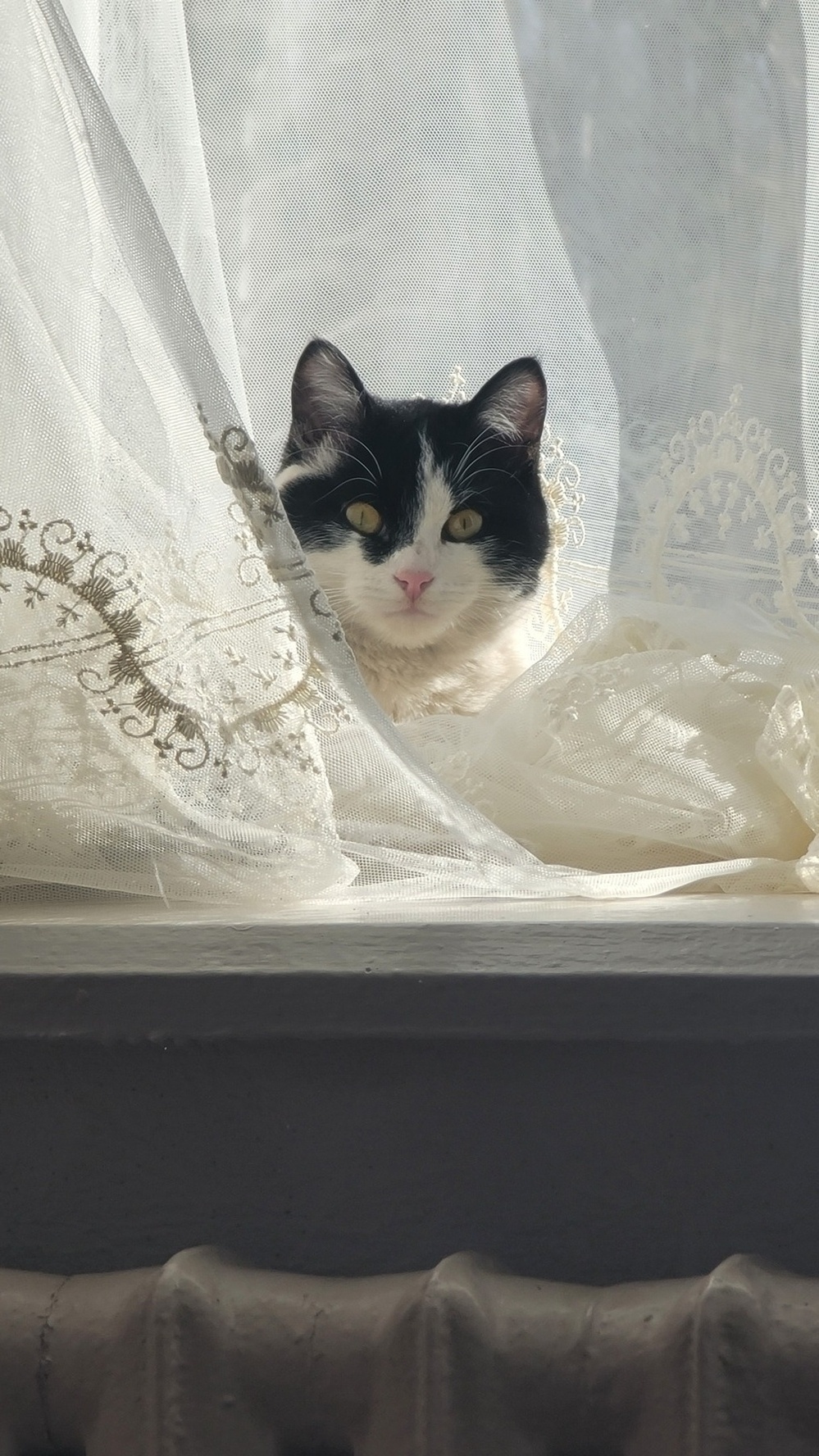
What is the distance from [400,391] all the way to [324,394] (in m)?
0.08

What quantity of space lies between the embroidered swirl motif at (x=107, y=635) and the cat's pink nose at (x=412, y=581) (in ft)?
1.20

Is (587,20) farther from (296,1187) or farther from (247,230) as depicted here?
(296,1187)

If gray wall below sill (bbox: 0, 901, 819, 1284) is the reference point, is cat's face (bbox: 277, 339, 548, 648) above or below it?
above

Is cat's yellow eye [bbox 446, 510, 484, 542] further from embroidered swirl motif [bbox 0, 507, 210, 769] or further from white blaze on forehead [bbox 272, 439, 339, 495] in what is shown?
embroidered swirl motif [bbox 0, 507, 210, 769]

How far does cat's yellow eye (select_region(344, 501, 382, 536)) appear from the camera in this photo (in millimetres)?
896

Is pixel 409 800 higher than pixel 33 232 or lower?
lower

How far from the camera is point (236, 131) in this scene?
608 millimetres

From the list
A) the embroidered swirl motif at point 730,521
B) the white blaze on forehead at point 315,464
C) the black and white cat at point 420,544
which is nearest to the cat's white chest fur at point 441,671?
the black and white cat at point 420,544

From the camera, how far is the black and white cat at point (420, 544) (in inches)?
33.4

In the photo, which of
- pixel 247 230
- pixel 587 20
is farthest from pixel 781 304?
pixel 247 230

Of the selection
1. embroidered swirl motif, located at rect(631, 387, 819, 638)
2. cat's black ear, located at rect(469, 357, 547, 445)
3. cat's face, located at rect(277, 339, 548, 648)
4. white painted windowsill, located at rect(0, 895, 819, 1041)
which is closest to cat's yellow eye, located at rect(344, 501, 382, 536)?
cat's face, located at rect(277, 339, 548, 648)

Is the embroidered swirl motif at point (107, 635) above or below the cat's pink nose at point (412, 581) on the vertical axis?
above

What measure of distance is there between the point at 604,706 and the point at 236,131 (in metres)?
0.37

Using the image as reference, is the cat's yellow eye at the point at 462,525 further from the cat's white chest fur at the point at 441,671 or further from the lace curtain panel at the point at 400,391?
the lace curtain panel at the point at 400,391
